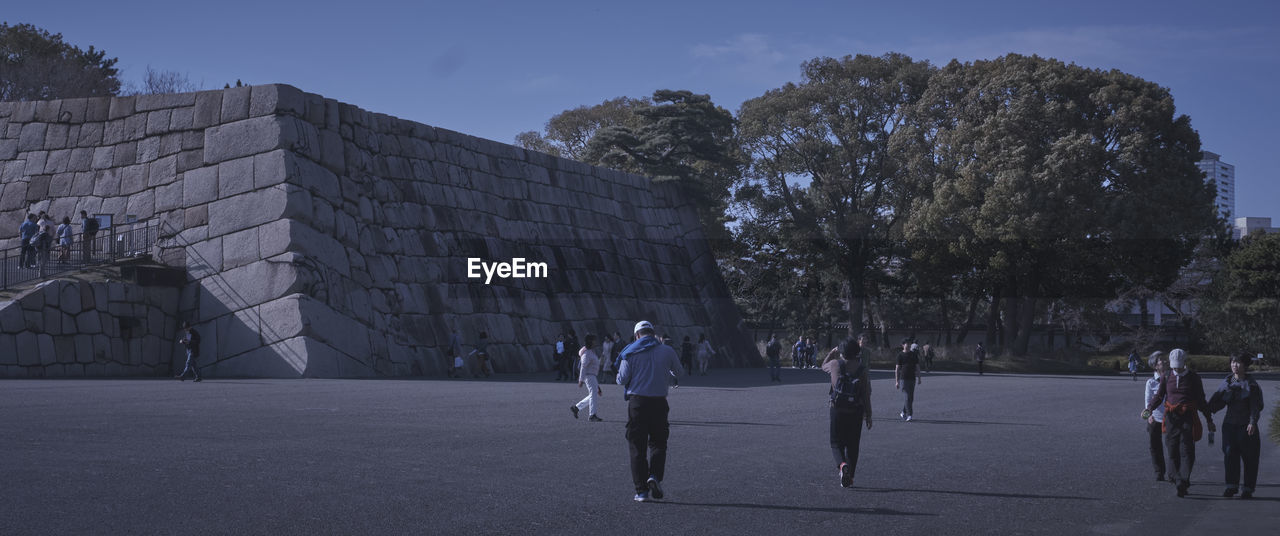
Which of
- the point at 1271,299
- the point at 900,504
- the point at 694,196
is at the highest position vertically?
the point at 694,196

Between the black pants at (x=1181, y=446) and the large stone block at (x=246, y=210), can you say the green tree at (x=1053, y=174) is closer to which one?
the large stone block at (x=246, y=210)

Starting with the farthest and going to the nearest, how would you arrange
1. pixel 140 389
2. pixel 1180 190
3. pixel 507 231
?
pixel 1180 190, pixel 507 231, pixel 140 389

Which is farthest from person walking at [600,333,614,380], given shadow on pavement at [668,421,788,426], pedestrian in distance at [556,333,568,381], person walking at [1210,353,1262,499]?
person walking at [1210,353,1262,499]

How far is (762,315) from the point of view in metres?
64.0

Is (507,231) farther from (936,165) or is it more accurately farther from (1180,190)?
(1180,190)

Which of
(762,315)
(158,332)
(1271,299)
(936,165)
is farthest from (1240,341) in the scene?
(158,332)

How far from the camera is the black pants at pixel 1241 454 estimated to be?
1038 centimetres

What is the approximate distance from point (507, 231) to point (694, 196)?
15.2 m

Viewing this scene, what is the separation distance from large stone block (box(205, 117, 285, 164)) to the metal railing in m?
2.49

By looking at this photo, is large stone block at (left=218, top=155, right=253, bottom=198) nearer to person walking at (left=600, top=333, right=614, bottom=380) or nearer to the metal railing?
the metal railing

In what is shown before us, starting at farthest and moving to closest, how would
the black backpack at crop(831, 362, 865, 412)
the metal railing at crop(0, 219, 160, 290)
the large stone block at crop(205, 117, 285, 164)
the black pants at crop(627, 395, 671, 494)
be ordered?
the large stone block at crop(205, 117, 285, 164), the metal railing at crop(0, 219, 160, 290), the black backpack at crop(831, 362, 865, 412), the black pants at crop(627, 395, 671, 494)

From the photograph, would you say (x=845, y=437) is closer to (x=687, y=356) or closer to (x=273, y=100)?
(x=273, y=100)

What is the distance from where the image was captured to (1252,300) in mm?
49875

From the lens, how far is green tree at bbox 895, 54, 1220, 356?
45.9 meters
